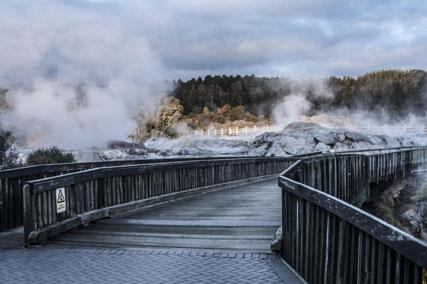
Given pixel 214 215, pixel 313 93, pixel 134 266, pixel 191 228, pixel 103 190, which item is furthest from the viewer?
pixel 313 93

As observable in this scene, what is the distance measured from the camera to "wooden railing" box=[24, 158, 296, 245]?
7.74 meters

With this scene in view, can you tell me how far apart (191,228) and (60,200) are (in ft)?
7.56

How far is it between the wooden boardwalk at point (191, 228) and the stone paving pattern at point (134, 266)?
0.48 meters

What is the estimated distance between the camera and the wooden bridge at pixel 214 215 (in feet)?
13.5

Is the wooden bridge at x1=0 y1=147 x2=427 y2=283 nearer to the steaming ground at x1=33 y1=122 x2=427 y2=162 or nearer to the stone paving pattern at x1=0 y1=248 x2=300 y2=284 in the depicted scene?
the stone paving pattern at x1=0 y1=248 x2=300 y2=284

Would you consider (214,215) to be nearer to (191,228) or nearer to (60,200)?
(191,228)

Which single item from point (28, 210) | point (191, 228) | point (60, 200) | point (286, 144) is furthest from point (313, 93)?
point (28, 210)

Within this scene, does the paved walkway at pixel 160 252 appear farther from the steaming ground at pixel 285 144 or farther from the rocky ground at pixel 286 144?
the rocky ground at pixel 286 144

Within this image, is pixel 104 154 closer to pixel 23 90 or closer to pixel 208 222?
pixel 23 90

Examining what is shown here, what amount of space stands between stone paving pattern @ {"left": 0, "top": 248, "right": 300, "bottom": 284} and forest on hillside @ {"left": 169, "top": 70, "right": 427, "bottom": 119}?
4003 inches

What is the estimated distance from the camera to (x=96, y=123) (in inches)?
1348

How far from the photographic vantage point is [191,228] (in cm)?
884

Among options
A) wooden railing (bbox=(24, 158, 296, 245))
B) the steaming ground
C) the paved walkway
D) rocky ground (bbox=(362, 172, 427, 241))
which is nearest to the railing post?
wooden railing (bbox=(24, 158, 296, 245))

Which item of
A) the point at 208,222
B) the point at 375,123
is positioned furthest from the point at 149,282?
the point at 375,123
